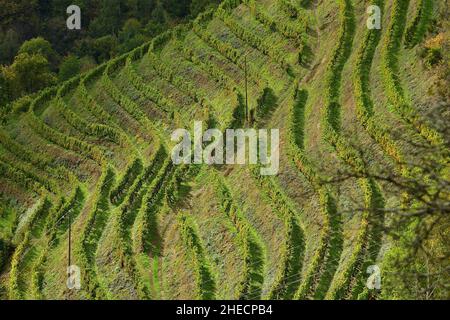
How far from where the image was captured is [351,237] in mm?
38719

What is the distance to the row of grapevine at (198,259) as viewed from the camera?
129ft

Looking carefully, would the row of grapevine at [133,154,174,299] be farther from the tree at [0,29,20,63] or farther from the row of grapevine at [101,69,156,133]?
the tree at [0,29,20,63]

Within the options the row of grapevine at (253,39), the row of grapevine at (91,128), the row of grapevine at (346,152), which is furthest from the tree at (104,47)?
the row of grapevine at (346,152)

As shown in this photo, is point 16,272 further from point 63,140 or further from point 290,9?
point 290,9

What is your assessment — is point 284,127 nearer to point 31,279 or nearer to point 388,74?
point 388,74

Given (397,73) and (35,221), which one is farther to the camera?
(35,221)

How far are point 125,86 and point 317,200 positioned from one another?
24296 mm

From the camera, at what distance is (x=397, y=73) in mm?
49312

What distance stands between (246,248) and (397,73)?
1492 centimetres

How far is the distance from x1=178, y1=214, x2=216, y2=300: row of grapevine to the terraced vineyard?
0.09 metres

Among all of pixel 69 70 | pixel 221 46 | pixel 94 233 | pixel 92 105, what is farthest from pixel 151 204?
pixel 69 70

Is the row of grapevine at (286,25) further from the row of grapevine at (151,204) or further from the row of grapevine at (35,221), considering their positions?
the row of grapevine at (35,221)

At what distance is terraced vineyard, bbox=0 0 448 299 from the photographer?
39969 millimetres

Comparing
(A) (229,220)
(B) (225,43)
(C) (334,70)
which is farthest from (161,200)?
(B) (225,43)
